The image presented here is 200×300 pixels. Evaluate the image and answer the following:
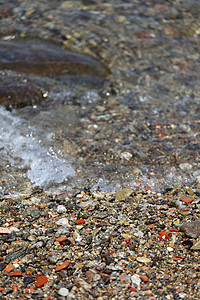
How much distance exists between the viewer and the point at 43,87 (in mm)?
6250

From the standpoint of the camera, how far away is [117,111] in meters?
5.76

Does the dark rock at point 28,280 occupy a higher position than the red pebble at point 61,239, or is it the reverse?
the dark rock at point 28,280

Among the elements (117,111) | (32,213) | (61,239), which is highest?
(61,239)

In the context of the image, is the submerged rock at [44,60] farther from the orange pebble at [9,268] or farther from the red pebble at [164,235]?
the orange pebble at [9,268]

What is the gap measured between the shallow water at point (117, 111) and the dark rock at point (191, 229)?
0.88m

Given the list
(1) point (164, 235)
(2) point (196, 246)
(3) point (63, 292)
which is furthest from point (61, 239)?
(2) point (196, 246)

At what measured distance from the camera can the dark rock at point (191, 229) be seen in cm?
310

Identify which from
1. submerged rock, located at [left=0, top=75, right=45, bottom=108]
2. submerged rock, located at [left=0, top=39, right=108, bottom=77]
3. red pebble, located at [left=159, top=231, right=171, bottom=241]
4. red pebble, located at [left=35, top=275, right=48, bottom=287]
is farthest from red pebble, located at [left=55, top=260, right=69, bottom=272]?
submerged rock, located at [left=0, top=39, right=108, bottom=77]

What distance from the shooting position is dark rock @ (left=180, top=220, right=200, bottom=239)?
10.2ft

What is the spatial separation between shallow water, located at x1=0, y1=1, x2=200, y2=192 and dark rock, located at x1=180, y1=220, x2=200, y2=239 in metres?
0.88

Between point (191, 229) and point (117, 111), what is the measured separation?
3.02 metres

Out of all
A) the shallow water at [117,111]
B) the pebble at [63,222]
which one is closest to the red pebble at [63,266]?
the pebble at [63,222]

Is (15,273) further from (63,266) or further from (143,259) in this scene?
(143,259)

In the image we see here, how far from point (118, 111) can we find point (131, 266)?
3.37 m
